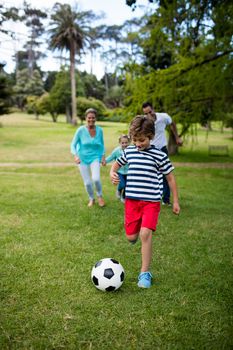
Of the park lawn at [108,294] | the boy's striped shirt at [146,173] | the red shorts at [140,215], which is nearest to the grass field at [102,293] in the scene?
the park lawn at [108,294]

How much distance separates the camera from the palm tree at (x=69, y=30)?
43469 mm

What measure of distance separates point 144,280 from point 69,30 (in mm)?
43917

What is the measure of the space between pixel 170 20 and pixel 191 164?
22.5ft

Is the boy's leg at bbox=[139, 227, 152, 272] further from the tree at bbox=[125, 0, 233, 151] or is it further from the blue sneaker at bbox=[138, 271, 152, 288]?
the tree at bbox=[125, 0, 233, 151]

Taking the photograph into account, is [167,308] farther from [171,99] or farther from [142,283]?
[171,99]

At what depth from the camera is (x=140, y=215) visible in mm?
3932

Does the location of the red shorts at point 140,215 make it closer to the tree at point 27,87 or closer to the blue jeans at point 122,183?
the blue jeans at point 122,183

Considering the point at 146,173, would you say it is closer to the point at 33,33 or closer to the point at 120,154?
the point at 120,154

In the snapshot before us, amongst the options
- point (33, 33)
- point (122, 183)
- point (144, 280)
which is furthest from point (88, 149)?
point (33, 33)

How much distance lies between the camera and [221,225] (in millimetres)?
6234

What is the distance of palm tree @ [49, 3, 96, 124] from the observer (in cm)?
4347

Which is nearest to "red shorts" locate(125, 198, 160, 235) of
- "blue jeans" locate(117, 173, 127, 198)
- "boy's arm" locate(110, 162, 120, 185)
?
"boy's arm" locate(110, 162, 120, 185)

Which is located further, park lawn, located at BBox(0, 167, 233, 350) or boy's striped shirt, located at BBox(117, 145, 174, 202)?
boy's striped shirt, located at BBox(117, 145, 174, 202)

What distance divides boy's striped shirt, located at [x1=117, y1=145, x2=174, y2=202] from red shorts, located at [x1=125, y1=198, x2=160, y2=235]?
0.08m
